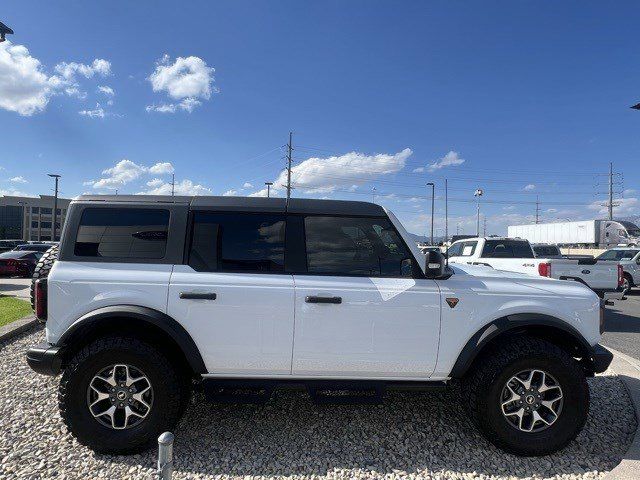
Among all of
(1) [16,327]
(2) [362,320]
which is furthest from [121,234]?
(1) [16,327]

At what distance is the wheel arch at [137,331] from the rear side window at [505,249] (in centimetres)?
874

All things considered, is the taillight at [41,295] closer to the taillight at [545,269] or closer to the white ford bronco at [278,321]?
the white ford bronco at [278,321]

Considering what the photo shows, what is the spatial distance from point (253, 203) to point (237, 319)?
3.09 ft

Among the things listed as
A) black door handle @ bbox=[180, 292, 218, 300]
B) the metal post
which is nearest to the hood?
black door handle @ bbox=[180, 292, 218, 300]

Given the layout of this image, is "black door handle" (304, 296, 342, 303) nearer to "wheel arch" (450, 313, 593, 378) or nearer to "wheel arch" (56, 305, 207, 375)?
"wheel arch" (56, 305, 207, 375)

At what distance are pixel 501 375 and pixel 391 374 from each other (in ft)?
2.82

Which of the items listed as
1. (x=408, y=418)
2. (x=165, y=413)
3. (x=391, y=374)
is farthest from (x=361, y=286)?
(x=165, y=413)

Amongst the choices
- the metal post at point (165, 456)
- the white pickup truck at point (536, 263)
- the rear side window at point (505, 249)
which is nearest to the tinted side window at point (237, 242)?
the metal post at point (165, 456)

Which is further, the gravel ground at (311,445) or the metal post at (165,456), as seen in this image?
the gravel ground at (311,445)

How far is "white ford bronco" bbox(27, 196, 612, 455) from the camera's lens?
2969 mm

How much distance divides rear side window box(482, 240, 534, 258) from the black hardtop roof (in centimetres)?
781

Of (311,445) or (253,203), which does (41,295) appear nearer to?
(253,203)

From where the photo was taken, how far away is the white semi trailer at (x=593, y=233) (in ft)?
112

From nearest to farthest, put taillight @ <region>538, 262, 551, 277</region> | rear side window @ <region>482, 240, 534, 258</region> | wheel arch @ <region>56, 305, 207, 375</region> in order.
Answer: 1. wheel arch @ <region>56, 305, 207, 375</region>
2. taillight @ <region>538, 262, 551, 277</region>
3. rear side window @ <region>482, 240, 534, 258</region>
